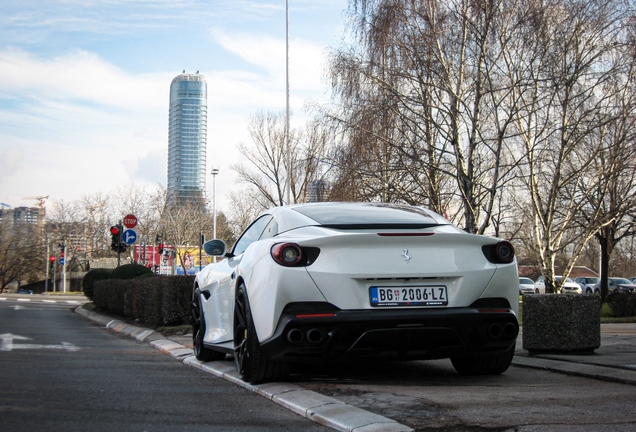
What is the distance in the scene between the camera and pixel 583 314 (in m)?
7.84

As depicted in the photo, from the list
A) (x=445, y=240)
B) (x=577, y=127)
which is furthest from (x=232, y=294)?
(x=577, y=127)

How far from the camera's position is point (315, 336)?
548 cm

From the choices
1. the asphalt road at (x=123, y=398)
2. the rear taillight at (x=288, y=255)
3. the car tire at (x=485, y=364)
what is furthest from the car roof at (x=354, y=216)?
the asphalt road at (x=123, y=398)

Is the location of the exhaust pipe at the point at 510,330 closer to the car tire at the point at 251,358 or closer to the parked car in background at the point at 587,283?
the car tire at the point at 251,358

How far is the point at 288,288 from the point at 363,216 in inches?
42.2

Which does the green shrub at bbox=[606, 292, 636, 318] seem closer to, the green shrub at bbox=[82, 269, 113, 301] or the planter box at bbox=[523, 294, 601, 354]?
the green shrub at bbox=[82, 269, 113, 301]

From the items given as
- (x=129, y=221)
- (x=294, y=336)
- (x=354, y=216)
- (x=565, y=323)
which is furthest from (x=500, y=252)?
(x=129, y=221)

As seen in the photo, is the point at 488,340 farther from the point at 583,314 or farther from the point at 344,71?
the point at 344,71

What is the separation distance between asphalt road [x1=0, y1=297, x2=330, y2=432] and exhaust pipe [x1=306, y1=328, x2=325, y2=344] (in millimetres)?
521

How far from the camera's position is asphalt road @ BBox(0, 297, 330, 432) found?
4598mm

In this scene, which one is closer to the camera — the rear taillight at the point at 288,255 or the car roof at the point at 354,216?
the rear taillight at the point at 288,255

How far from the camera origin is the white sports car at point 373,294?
5.50 m

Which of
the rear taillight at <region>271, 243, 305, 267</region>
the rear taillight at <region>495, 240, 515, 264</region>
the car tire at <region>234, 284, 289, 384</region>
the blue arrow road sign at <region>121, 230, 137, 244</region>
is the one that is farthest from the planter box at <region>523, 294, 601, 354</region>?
the blue arrow road sign at <region>121, 230, 137, 244</region>

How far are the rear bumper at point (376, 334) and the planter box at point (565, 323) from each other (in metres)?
2.44
